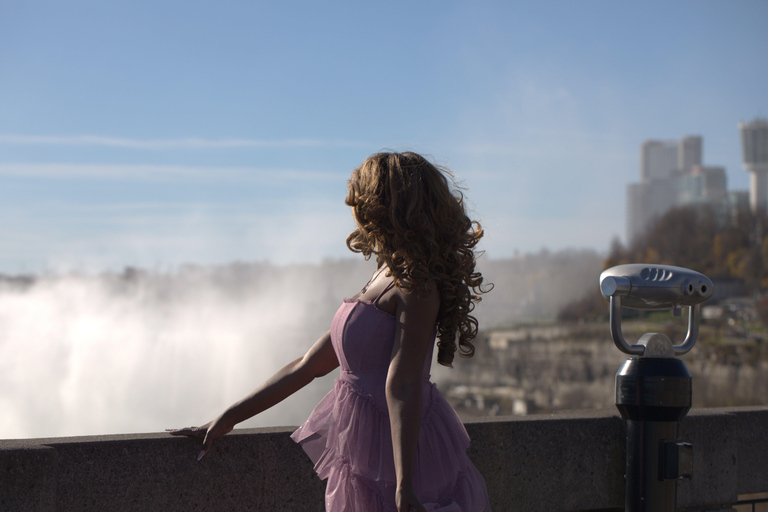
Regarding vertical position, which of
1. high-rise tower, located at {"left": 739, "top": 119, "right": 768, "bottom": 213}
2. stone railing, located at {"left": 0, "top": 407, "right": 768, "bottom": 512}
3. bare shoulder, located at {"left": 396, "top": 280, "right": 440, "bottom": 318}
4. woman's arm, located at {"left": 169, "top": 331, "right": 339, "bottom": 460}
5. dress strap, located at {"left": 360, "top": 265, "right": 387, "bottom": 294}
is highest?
high-rise tower, located at {"left": 739, "top": 119, "right": 768, "bottom": 213}

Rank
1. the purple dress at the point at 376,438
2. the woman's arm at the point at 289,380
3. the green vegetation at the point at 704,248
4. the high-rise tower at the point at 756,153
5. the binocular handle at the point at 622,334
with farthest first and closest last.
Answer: the high-rise tower at the point at 756,153 < the green vegetation at the point at 704,248 < the binocular handle at the point at 622,334 < the woman's arm at the point at 289,380 < the purple dress at the point at 376,438

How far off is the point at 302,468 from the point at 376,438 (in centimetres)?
87

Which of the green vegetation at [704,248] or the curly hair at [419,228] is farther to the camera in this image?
the green vegetation at [704,248]

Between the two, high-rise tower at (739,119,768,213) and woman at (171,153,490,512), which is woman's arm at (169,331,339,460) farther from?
high-rise tower at (739,119,768,213)

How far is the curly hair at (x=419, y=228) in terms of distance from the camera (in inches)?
97.1

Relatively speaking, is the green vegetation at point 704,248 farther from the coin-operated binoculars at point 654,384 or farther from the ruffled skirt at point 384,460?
the ruffled skirt at point 384,460

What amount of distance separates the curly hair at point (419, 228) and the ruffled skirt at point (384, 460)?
0.30 m

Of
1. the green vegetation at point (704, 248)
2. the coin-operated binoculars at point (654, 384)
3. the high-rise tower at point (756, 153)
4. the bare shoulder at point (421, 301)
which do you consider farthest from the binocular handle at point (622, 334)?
the high-rise tower at point (756, 153)

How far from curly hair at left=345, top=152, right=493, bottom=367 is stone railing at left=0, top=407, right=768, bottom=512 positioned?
114cm

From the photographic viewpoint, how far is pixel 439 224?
251 cm

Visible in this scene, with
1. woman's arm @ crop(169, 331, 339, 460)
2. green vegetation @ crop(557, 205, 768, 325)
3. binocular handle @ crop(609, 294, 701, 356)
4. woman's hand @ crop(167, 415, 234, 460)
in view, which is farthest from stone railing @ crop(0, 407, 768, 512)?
green vegetation @ crop(557, 205, 768, 325)

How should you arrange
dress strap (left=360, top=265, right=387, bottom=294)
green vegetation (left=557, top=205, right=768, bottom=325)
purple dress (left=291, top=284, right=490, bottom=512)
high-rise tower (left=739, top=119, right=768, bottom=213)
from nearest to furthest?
purple dress (left=291, top=284, right=490, bottom=512) < dress strap (left=360, top=265, right=387, bottom=294) < green vegetation (left=557, top=205, right=768, bottom=325) < high-rise tower (left=739, top=119, right=768, bottom=213)

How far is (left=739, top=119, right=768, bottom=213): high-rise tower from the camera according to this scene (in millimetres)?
192500

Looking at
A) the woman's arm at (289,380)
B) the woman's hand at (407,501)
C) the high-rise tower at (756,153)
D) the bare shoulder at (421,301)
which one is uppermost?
the high-rise tower at (756,153)
